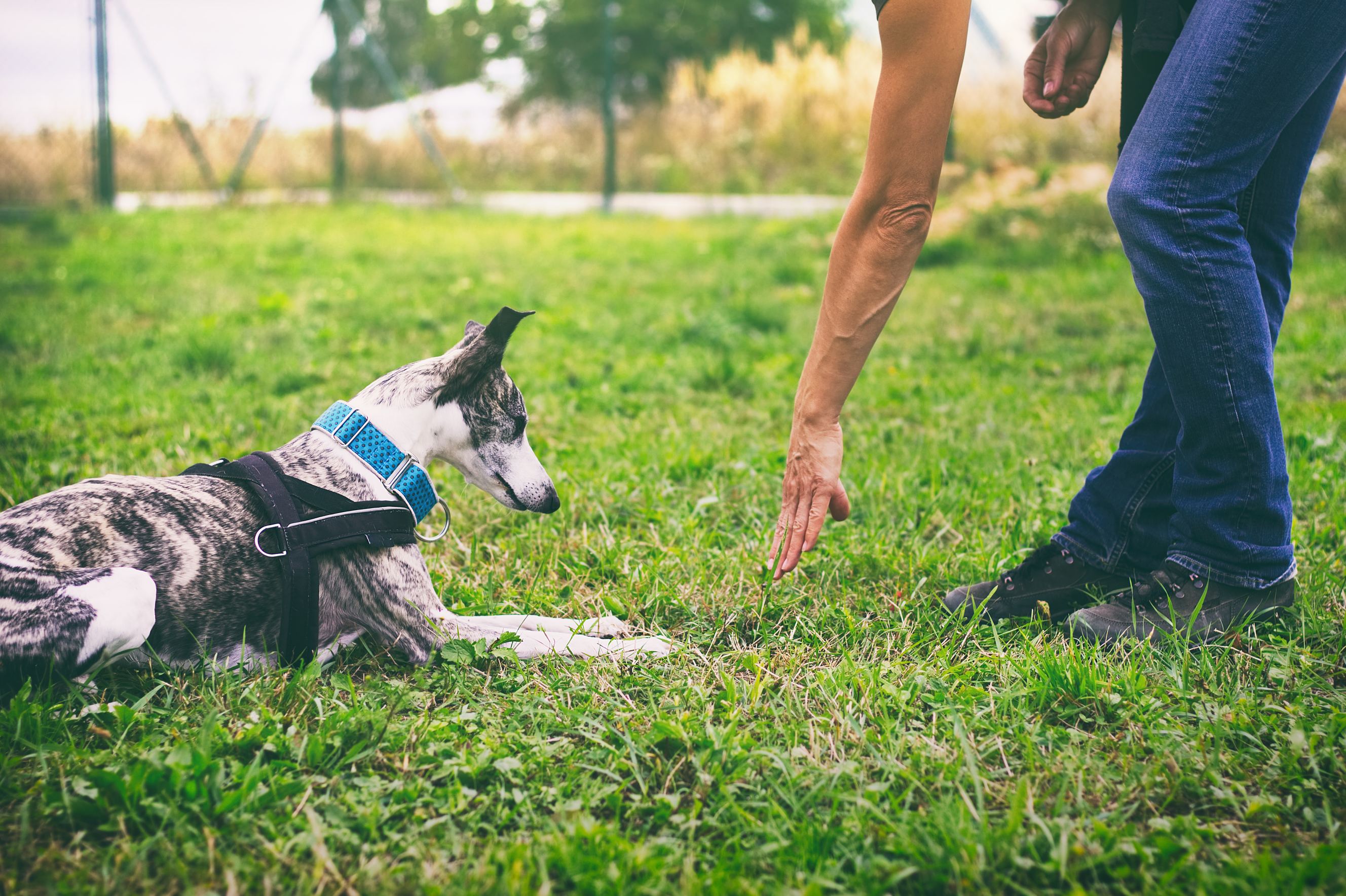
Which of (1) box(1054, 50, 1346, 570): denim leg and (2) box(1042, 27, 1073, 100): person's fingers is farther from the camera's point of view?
(2) box(1042, 27, 1073, 100): person's fingers

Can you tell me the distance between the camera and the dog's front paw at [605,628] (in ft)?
7.64

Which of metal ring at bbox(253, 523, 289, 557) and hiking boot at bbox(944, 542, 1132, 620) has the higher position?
metal ring at bbox(253, 523, 289, 557)

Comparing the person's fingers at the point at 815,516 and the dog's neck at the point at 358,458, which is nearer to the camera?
the person's fingers at the point at 815,516

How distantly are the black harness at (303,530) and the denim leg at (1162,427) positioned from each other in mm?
1750

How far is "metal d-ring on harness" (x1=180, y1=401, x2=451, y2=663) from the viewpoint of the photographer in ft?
6.88

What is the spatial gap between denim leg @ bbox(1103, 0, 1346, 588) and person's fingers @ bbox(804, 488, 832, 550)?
80 centimetres

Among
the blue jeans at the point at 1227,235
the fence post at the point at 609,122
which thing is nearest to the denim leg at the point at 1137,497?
the blue jeans at the point at 1227,235

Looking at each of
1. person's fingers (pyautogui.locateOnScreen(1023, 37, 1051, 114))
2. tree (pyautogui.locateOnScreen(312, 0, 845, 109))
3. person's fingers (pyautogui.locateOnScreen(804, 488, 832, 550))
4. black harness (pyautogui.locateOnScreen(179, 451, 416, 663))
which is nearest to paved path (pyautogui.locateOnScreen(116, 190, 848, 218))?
tree (pyautogui.locateOnScreen(312, 0, 845, 109))

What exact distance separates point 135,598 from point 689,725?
3.91ft

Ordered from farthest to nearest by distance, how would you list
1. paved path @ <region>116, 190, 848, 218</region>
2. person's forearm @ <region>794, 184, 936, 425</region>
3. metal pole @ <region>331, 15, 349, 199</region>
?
metal pole @ <region>331, 15, 349, 199</region> → paved path @ <region>116, 190, 848, 218</region> → person's forearm @ <region>794, 184, 936, 425</region>

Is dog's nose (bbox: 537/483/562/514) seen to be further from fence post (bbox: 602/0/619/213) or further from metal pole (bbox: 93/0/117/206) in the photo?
metal pole (bbox: 93/0/117/206)

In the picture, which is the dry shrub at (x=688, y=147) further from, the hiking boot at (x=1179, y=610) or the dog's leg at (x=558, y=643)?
the dog's leg at (x=558, y=643)

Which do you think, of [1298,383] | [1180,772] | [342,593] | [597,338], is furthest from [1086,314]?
[342,593]

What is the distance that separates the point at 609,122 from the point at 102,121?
6.61 m
